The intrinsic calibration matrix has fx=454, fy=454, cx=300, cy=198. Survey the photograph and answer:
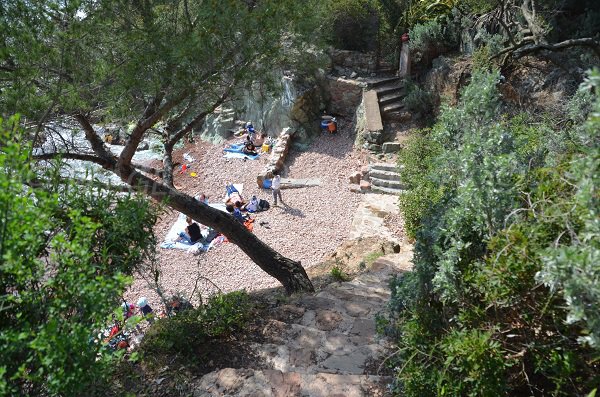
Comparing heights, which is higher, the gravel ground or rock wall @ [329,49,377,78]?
rock wall @ [329,49,377,78]

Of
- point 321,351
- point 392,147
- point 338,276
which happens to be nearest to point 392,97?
point 392,147

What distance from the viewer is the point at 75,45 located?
→ 3.91 metres

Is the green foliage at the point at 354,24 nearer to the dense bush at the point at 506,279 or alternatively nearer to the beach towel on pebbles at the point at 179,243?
the beach towel on pebbles at the point at 179,243

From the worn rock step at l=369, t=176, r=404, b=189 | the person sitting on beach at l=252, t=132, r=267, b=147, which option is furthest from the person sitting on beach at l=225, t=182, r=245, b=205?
the worn rock step at l=369, t=176, r=404, b=189

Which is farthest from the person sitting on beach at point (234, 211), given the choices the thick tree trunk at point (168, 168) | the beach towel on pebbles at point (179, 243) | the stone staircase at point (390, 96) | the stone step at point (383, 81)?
the stone step at point (383, 81)

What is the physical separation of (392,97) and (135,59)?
887cm

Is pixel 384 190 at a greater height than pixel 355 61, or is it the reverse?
pixel 355 61

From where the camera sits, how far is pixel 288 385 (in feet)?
9.50

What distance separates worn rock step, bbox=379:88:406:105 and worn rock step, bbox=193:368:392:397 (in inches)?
382

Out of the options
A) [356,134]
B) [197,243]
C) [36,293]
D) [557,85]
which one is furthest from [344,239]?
[36,293]

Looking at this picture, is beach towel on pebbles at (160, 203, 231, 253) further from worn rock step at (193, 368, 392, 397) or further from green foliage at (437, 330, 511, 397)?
green foliage at (437, 330, 511, 397)

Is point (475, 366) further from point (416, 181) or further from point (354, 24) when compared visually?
point (354, 24)

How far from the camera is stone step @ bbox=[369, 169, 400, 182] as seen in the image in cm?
1005

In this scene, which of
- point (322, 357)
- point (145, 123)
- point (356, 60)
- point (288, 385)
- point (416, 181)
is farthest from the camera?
point (356, 60)
